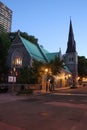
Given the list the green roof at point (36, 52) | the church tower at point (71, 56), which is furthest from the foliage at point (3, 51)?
the church tower at point (71, 56)

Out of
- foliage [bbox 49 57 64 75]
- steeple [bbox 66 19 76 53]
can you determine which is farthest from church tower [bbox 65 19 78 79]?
foliage [bbox 49 57 64 75]

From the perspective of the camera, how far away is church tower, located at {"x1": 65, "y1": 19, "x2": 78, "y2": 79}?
8481 cm

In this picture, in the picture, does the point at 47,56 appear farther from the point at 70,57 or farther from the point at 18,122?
the point at 18,122

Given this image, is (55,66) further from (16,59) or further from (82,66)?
(82,66)

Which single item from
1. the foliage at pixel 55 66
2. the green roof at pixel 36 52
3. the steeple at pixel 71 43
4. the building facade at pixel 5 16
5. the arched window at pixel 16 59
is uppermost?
the building facade at pixel 5 16

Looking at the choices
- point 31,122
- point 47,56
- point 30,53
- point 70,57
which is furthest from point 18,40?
point 31,122

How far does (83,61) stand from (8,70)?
48.3 meters

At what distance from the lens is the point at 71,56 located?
3393 inches

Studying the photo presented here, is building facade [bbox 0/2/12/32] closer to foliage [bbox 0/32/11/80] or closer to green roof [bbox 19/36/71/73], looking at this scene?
green roof [bbox 19/36/71/73]

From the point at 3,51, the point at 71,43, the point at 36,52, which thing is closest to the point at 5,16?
the point at 71,43

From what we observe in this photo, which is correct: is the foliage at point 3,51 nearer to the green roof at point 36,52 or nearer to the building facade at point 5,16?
the green roof at point 36,52

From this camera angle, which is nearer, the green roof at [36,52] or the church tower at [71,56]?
the green roof at [36,52]

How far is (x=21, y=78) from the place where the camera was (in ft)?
151

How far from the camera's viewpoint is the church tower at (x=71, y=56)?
84812 mm
